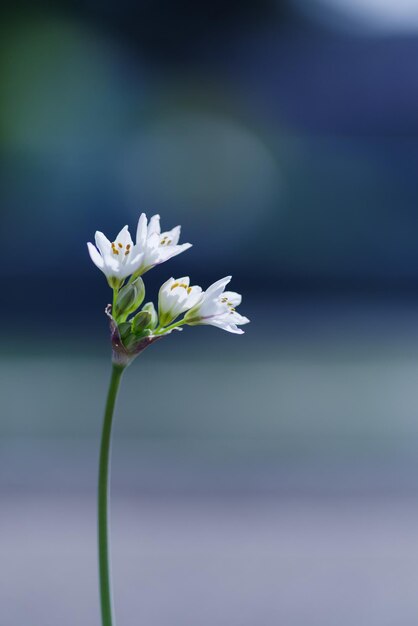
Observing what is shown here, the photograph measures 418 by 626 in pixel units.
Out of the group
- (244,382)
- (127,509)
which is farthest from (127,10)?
(127,509)

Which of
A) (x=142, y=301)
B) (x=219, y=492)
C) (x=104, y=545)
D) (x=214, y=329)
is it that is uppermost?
(x=214, y=329)

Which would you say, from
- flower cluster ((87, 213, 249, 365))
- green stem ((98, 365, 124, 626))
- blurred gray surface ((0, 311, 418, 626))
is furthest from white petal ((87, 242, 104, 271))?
blurred gray surface ((0, 311, 418, 626))

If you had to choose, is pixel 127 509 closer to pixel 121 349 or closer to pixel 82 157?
pixel 121 349

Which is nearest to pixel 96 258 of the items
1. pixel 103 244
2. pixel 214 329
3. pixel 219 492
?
pixel 103 244

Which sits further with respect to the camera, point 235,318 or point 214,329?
point 214,329

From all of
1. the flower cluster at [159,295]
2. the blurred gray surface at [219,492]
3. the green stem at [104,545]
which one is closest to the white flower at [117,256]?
the flower cluster at [159,295]

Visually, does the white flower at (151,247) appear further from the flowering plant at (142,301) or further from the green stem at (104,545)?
the green stem at (104,545)

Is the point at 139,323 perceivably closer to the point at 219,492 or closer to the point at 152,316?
the point at 152,316
